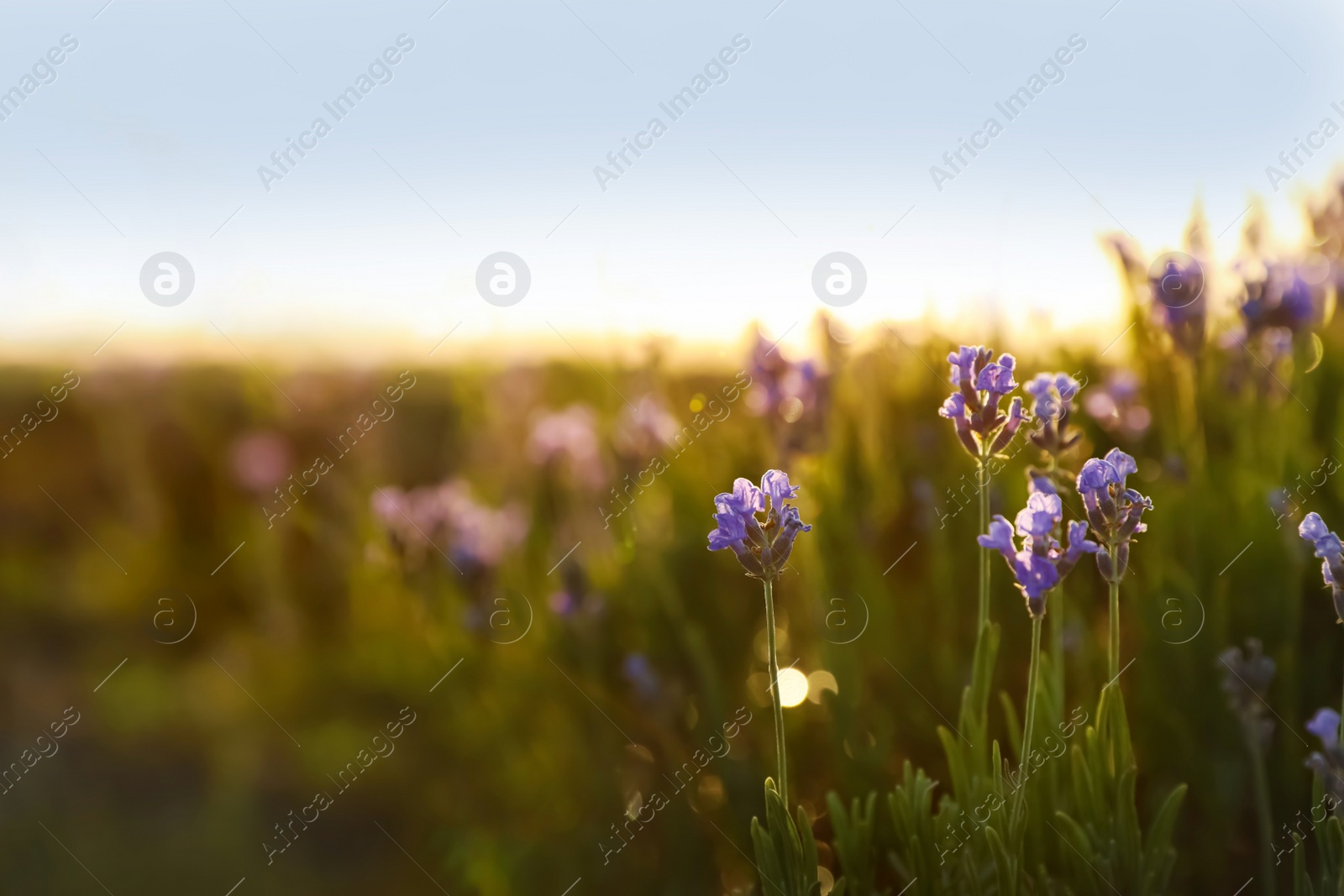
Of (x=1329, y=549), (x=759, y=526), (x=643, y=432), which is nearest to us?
(x=1329, y=549)

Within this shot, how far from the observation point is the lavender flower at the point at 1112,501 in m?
0.94

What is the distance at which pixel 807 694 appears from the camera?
1.62 metres

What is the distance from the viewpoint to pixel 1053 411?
3.75ft

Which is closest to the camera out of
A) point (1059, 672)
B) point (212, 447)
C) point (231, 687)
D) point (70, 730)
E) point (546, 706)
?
point (1059, 672)

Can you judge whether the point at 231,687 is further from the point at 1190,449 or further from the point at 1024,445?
the point at 1190,449

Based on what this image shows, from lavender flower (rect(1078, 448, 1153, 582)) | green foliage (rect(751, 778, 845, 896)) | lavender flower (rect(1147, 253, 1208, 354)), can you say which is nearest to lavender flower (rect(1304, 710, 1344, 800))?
lavender flower (rect(1078, 448, 1153, 582))

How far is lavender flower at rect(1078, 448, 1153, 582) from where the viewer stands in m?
0.94

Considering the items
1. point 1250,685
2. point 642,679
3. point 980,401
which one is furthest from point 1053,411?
point 642,679

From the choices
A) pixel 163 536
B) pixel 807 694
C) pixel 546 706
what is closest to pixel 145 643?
pixel 163 536

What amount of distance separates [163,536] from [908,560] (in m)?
3.58

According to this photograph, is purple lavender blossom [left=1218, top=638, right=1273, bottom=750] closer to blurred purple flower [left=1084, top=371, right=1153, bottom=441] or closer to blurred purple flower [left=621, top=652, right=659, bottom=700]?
blurred purple flower [left=1084, top=371, right=1153, bottom=441]

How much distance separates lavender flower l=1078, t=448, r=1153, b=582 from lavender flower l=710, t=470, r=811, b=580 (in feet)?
1.04

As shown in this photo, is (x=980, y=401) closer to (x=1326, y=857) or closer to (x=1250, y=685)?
(x=1250, y=685)

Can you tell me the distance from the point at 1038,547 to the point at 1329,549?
28 centimetres
